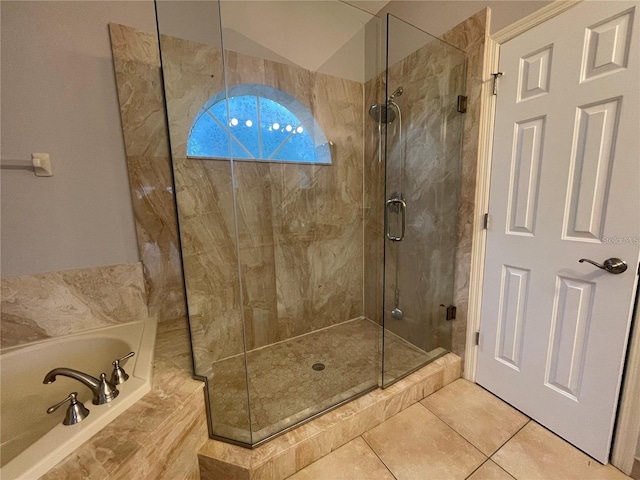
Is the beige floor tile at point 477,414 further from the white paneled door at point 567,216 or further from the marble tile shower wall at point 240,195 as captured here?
the marble tile shower wall at point 240,195

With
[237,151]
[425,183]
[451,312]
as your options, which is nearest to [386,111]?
[425,183]

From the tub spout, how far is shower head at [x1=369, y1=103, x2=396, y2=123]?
2238 millimetres

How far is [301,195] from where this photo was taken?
2100 mm

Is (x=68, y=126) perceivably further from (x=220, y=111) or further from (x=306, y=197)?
(x=306, y=197)

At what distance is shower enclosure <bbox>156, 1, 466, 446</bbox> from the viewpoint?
145cm

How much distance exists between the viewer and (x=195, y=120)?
5.06ft

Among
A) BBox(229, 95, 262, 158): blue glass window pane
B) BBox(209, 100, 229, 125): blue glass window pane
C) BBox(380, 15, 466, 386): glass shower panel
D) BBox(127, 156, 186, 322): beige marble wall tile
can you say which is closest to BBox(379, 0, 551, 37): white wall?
BBox(380, 15, 466, 386): glass shower panel

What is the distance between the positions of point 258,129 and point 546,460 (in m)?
2.50

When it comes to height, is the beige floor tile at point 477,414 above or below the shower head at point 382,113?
below

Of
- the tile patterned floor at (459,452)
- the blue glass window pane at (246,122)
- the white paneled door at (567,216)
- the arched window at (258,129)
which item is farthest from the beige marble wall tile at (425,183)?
the blue glass window pane at (246,122)

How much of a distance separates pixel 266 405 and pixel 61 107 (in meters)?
1.96

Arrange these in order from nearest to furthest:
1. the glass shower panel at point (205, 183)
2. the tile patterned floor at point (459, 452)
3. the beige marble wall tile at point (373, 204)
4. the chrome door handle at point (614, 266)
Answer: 1. the chrome door handle at point (614, 266)
2. the tile patterned floor at point (459, 452)
3. the glass shower panel at point (205, 183)
4. the beige marble wall tile at point (373, 204)

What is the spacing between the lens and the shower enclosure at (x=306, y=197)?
1.45 metres

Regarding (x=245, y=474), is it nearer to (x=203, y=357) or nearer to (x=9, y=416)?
(x=203, y=357)
